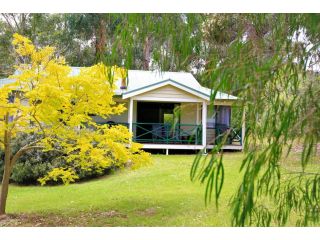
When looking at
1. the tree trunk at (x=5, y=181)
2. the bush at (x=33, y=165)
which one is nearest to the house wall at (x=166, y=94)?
the bush at (x=33, y=165)

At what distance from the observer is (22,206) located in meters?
6.87

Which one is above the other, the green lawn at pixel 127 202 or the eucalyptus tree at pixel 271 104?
the eucalyptus tree at pixel 271 104

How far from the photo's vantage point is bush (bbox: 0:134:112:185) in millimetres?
8526

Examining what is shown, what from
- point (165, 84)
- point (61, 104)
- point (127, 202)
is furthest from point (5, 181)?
point (165, 84)

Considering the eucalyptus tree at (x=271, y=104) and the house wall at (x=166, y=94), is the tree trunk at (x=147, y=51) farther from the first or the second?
the house wall at (x=166, y=94)

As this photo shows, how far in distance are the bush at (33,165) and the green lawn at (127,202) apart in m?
0.26

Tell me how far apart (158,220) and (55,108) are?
2.12 m

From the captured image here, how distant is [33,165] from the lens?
861cm

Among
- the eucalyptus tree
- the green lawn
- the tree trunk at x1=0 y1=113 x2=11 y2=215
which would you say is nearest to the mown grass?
the green lawn

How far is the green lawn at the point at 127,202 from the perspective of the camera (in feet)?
18.4

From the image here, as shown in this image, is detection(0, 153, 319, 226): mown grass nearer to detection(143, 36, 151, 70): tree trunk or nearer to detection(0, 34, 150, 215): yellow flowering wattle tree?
detection(0, 34, 150, 215): yellow flowering wattle tree

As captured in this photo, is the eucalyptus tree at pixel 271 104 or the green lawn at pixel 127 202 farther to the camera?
the green lawn at pixel 127 202
